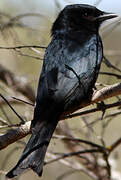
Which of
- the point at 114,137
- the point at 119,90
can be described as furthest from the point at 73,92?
the point at 114,137

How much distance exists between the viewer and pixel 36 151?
3.79m

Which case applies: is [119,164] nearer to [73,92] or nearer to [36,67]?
[36,67]

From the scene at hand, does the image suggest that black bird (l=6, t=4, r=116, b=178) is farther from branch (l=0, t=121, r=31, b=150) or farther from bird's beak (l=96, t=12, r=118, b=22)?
branch (l=0, t=121, r=31, b=150)

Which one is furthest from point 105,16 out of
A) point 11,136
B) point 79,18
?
point 11,136

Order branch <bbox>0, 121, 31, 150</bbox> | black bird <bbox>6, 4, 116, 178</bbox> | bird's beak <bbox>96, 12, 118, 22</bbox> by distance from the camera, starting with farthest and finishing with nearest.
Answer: bird's beak <bbox>96, 12, 118, 22</bbox>, black bird <bbox>6, 4, 116, 178</bbox>, branch <bbox>0, 121, 31, 150</bbox>

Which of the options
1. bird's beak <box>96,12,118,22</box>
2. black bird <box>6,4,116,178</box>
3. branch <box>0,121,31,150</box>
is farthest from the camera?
bird's beak <box>96,12,118,22</box>

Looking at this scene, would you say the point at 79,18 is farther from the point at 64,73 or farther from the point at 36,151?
the point at 36,151

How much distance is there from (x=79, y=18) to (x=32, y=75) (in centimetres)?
212

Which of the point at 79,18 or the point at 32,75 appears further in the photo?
the point at 32,75

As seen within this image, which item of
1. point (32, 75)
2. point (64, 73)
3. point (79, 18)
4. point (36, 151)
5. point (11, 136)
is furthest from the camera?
point (32, 75)

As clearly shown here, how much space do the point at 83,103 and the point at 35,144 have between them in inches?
23.9

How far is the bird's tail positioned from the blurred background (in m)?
0.40

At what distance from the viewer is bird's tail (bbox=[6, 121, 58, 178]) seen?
3574 mm

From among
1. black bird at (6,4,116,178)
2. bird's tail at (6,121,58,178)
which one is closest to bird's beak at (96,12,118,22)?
black bird at (6,4,116,178)
